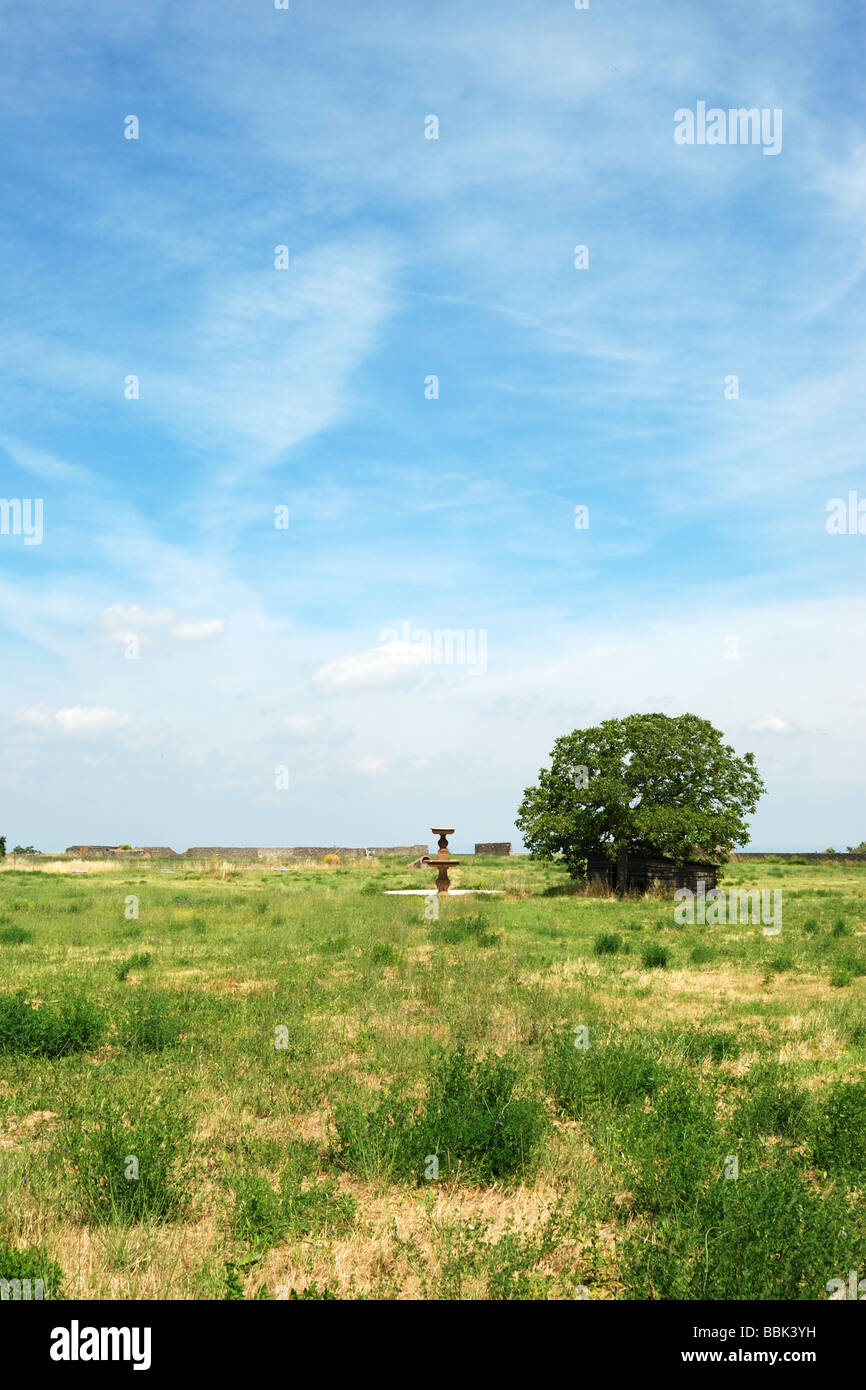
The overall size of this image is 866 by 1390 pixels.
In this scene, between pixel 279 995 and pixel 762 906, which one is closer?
pixel 279 995

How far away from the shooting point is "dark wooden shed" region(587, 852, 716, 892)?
33.3 m

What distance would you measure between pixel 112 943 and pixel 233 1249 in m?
15.4

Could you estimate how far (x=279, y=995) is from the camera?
1302 cm

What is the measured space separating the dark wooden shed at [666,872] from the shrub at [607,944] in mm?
14706

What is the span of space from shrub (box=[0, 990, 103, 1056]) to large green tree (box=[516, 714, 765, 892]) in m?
24.2

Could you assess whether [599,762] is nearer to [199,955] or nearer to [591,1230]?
[199,955]

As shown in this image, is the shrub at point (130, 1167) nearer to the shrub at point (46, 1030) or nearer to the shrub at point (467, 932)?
the shrub at point (46, 1030)

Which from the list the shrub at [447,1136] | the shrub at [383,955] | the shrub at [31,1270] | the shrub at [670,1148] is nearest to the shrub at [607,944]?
the shrub at [383,955]

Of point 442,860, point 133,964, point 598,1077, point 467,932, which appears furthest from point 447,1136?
point 442,860

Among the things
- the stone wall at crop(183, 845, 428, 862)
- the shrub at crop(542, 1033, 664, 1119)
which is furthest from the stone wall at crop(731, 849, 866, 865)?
the shrub at crop(542, 1033, 664, 1119)

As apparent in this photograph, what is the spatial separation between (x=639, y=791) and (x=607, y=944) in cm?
1489

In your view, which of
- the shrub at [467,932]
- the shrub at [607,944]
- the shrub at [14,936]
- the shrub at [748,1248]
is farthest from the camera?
the shrub at [467,932]

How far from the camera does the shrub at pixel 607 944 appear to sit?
60.6ft
